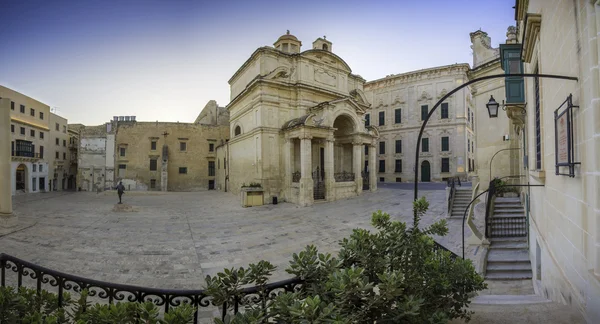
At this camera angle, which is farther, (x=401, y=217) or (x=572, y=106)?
(x=401, y=217)

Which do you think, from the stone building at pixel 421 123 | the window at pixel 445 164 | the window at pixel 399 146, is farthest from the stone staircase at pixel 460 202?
the window at pixel 399 146

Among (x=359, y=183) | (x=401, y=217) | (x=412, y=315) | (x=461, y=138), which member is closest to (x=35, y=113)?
(x=359, y=183)

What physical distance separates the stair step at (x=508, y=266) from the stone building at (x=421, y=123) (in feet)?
77.9

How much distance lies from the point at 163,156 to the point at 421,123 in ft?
106

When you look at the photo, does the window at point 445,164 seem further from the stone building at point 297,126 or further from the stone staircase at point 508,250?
the stone staircase at point 508,250

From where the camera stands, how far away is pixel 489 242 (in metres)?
9.27

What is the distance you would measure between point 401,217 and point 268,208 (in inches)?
309

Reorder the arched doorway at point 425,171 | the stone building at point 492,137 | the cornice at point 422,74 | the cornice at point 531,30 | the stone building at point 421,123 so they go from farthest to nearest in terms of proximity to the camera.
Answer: the arched doorway at point 425,171
the stone building at point 421,123
the cornice at point 422,74
the stone building at point 492,137
the cornice at point 531,30

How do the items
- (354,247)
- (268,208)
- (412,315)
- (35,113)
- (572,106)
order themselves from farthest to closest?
(35,113)
(268,208)
(572,106)
(354,247)
(412,315)

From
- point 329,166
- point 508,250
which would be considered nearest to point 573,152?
point 508,250

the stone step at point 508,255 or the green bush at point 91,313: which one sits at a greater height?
the green bush at point 91,313

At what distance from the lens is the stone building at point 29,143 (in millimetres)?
28750

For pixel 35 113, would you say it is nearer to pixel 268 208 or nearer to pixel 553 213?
pixel 268 208

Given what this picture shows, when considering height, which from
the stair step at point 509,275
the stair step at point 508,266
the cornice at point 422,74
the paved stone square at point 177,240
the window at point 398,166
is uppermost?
the cornice at point 422,74
